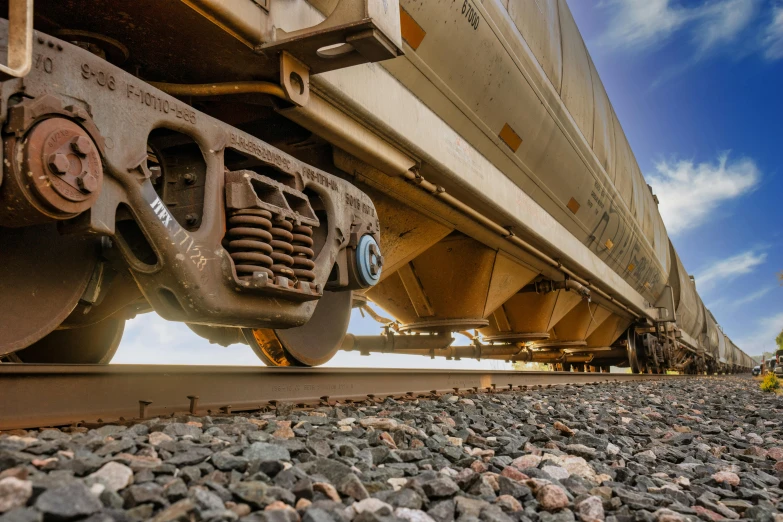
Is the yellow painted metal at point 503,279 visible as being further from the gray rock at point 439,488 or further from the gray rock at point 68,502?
the gray rock at point 68,502

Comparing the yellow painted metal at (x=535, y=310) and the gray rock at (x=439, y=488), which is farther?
the yellow painted metal at (x=535, y=310)

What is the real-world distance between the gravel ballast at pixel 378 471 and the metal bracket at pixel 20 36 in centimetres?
88

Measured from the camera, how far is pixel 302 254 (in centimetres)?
237

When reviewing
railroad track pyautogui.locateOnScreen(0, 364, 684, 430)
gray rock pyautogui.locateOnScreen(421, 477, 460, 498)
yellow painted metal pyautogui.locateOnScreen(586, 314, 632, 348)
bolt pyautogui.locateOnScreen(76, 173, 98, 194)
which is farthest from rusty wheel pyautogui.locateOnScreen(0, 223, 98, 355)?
yellow painted metal pyautogui.locateOnScreen(586, 314, 632, 348)

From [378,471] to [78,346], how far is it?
2.19m

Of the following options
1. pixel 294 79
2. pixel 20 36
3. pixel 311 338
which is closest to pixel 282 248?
pixel 294 79

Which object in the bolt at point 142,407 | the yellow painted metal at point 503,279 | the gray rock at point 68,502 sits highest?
the yellow painted metal at point 503,279

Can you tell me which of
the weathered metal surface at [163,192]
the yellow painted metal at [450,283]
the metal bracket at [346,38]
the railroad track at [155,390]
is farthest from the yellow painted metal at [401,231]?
the metal bracket at [346,38]

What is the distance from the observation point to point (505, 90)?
4508mm

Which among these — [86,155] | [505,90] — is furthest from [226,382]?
[505,90]

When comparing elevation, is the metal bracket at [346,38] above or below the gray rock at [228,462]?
above

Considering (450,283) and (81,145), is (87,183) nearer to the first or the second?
(81,145)

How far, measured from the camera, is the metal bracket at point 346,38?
2145 millimetres

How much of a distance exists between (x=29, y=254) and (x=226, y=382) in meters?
1.05
